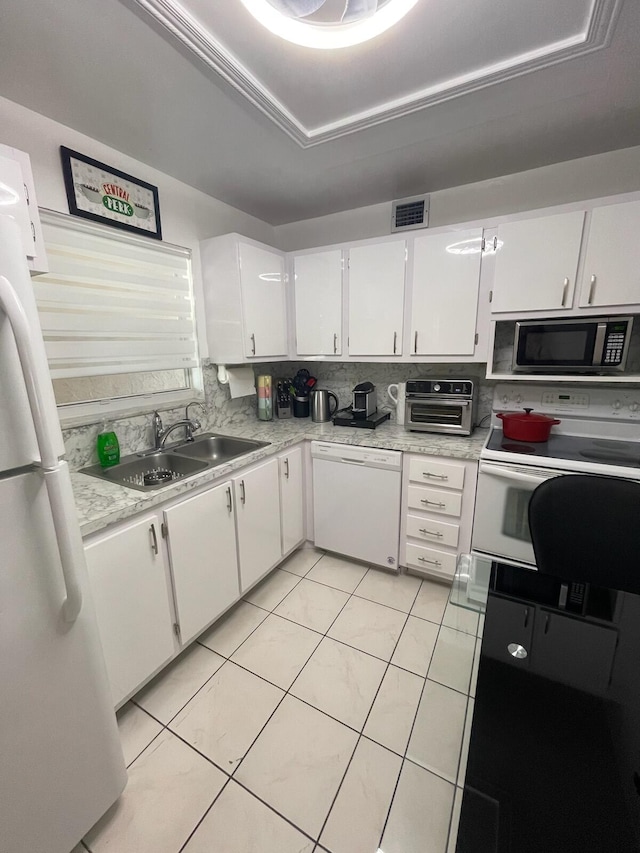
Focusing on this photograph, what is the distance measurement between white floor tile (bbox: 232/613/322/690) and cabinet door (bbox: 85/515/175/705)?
1.32ft

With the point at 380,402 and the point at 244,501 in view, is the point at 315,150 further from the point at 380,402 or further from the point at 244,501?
the point at 244,501

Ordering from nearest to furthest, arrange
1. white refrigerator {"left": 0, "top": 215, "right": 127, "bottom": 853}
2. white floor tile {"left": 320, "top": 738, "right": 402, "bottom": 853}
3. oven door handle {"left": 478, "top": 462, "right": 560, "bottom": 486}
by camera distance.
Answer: white refrigerator {"left": 0, "top": 215, "right": 127, "bottom": 853} < white floor tile {"left": 320, "top": 738, "right": 402, "bottom": 853} < oven door handle {"left": 478, "top": 462, "right": 560, "bottom": 486}

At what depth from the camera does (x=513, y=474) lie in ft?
5.78

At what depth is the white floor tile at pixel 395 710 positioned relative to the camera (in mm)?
1343

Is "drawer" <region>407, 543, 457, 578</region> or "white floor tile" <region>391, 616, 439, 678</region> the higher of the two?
"drawer" <region>407, 543, 457, 578</region>

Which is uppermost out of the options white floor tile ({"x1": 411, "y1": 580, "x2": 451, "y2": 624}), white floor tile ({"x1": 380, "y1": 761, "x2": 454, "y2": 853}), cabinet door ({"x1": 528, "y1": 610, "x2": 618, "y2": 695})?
cabinet door ({"x1": 528, "y1": 610, "x2": 618, "y2": 695})

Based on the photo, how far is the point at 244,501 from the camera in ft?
6.27

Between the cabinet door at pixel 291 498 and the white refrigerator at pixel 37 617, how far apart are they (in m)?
1.32

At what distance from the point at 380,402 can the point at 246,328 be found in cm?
118

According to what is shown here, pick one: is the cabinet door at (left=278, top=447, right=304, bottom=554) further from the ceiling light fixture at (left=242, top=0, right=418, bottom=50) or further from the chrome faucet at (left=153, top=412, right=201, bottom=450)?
the ceiling light fixture at (left=242, top=0, right=418, bottom=50)

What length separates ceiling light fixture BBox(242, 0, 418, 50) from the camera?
38.3 inches

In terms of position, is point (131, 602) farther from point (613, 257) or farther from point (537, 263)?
point (613, 257)

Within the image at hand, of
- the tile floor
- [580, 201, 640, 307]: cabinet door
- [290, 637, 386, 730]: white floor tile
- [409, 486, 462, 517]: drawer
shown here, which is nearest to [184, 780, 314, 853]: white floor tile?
the tile floor

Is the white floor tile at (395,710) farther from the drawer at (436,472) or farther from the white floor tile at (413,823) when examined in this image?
the drawer at (436,472)
